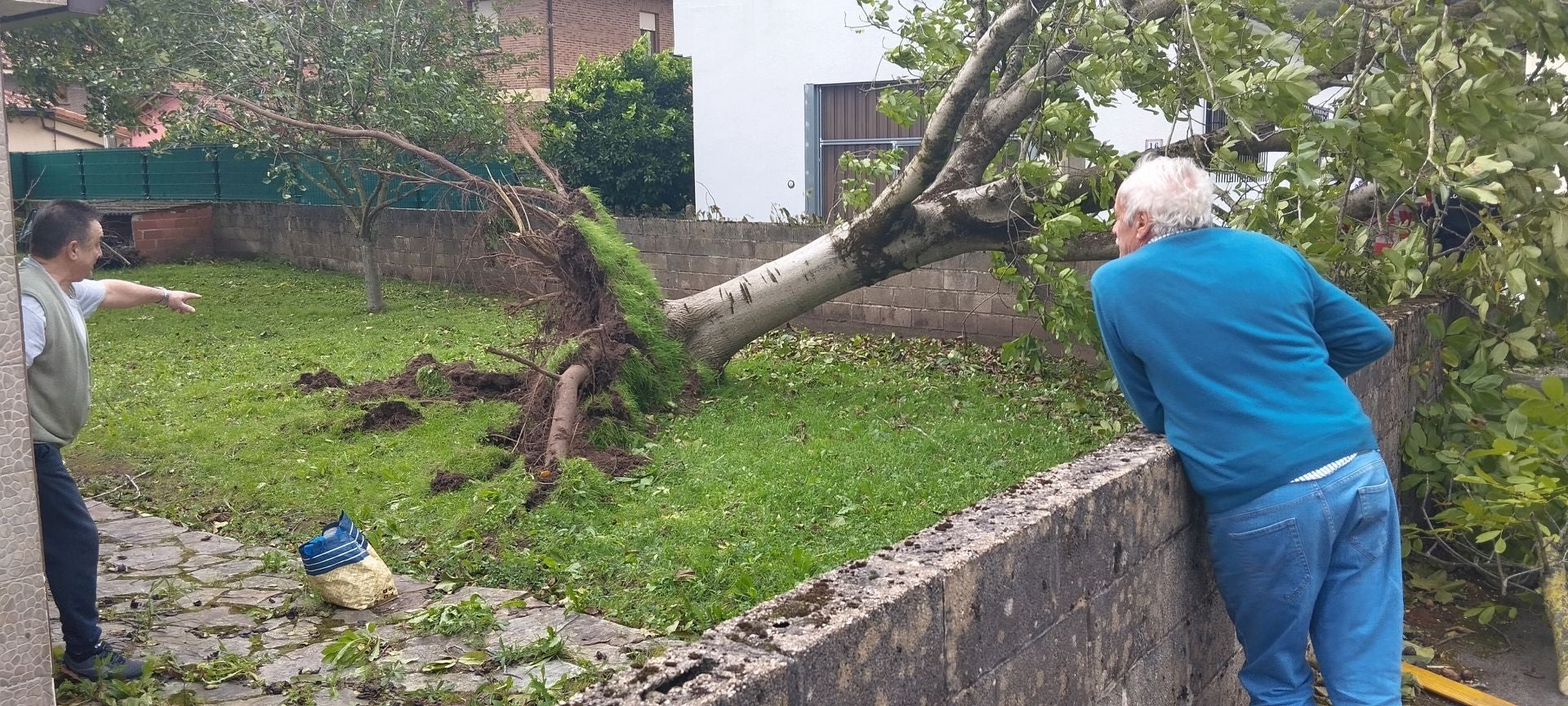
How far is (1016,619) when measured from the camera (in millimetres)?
2830

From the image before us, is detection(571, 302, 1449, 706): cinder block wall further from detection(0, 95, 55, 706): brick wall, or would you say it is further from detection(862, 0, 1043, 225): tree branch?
detection(862, 0, 1043, 225): tree branch

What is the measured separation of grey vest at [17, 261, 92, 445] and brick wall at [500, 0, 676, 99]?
20068 mm

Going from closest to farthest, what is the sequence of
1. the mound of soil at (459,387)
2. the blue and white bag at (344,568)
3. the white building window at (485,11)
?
the blue and white bag at (344,568), the mound of soil at (459,387), the white building window at (485,11)

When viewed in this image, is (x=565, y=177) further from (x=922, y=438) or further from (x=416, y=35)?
(x=922, y=438)

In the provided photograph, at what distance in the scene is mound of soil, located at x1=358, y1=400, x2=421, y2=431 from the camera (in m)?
8.77

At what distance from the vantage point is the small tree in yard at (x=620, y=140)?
651 inches

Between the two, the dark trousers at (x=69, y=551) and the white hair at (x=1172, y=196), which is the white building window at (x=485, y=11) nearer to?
the dark trousers at (x=69, y=551)

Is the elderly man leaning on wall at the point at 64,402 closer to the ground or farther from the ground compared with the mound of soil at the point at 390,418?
farther from the ground

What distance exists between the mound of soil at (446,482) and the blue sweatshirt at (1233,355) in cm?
483

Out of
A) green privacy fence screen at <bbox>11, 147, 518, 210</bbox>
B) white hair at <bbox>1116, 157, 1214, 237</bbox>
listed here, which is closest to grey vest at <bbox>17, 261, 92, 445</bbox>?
white hair at <bbox>1116, 157, 1214, 237</bbox>

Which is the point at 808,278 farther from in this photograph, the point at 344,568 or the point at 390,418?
the point at 344,568

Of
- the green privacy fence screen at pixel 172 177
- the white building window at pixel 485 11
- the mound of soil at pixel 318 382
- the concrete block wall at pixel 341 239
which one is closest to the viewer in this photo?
the mound of soil at pixel 318 382

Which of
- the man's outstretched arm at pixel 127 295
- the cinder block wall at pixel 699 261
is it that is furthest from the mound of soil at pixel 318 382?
the man's outstretched arm at pixel 127 295

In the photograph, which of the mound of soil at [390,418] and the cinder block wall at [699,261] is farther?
the cinder block wall at [699,261]
